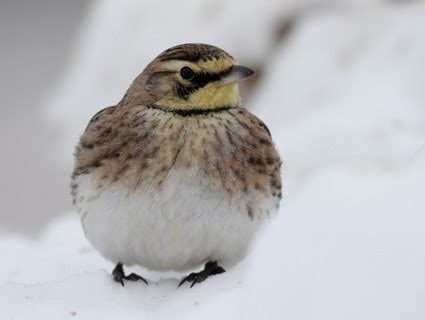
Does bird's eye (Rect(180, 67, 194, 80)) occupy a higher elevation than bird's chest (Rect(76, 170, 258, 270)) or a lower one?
higher

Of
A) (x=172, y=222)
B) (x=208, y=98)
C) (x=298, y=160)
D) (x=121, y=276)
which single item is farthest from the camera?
(x=298, y=160)

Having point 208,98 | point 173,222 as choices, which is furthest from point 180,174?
point 208,98

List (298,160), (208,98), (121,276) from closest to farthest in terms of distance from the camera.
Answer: (121,276) < (208,98) < (298,160)

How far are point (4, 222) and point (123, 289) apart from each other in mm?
4850

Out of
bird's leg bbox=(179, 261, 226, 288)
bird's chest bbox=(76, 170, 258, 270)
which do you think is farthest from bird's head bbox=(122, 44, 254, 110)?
bird's leg bbox=(179, 261, 226, 288)

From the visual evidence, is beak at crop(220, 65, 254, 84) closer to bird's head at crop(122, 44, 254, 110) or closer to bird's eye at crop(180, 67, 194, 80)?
bird's head at crop(122, 44, 254, 110)

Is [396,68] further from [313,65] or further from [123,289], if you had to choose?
[123,289]

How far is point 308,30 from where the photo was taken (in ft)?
29.2

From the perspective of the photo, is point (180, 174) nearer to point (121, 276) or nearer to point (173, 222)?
point (173, 222)

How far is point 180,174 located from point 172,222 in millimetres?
188

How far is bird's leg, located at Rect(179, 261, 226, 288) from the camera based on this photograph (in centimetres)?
496

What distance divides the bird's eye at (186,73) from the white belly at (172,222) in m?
0.40

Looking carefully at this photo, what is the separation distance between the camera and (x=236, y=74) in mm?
5051

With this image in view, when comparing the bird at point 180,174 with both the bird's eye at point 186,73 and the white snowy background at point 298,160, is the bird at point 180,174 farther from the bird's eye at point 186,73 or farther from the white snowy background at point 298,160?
the white snowy background at point 298,160
